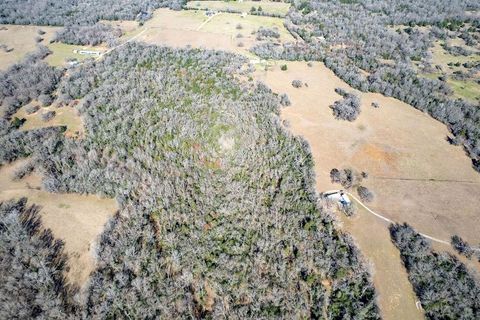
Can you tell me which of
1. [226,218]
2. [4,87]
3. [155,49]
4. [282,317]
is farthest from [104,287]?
[155,49]

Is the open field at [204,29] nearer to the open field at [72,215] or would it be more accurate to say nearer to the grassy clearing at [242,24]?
the grassy clearing at [242,24]

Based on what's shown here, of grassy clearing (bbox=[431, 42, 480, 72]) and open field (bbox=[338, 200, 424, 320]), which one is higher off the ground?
grassy clearing (bbox=[431, 42, 480, 72])

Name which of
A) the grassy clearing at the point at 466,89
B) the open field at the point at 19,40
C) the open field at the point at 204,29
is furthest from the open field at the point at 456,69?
the open field at the point at 19,40

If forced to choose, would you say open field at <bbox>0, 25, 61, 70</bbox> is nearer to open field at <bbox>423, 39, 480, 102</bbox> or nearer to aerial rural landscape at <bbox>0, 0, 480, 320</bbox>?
aerial rural landscape at <bbox>0, 0, 480, 320</bbox>

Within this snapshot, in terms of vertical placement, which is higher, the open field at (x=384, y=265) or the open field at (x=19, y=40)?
the open field at (x=19, y=40)

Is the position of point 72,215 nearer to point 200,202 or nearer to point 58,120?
point 200,202

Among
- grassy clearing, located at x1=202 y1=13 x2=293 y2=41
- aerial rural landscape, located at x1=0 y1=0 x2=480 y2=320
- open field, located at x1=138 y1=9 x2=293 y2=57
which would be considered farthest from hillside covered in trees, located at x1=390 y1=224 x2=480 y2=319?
grassy clearing, located at x1=202 y1=13 x2=293 y2=41

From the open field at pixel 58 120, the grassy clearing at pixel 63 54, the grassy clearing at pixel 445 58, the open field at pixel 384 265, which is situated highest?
the grassy clearing at pixel 445 58
